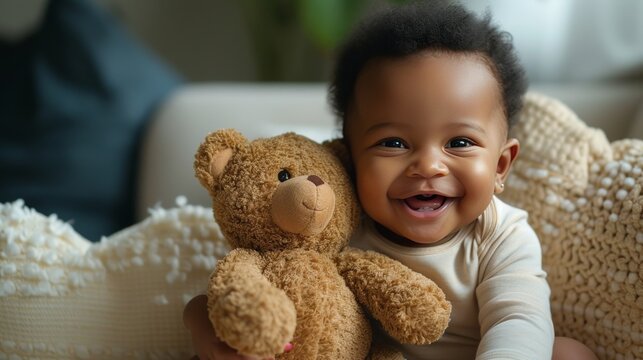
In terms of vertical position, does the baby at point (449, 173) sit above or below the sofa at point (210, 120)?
below

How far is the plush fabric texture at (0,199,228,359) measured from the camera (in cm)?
90

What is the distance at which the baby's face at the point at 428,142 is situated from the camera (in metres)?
0.71

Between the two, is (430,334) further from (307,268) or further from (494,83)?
(494,83)

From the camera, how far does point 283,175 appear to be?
0.71 meters

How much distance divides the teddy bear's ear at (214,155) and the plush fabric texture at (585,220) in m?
0.42

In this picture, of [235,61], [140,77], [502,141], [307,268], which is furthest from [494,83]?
[235,61]

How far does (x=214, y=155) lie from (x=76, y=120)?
80 cm

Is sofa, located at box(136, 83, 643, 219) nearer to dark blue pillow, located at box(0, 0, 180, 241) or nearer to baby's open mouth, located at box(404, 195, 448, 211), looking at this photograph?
dark blue pillow, located at box(0, 0, 180, 241)

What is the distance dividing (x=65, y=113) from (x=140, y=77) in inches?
6.9

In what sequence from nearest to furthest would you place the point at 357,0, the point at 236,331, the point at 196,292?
the point at 236,331 → the point at 196,292 → the point at 357,0

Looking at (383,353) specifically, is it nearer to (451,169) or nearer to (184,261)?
(451,169)

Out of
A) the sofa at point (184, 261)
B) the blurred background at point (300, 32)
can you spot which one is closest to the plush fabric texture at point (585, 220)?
the sofa at point (184, 261)

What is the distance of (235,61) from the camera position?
233 cm

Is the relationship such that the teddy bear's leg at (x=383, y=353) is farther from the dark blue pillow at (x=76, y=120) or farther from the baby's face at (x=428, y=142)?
the dark blue pillow at (x=76, y=120)
